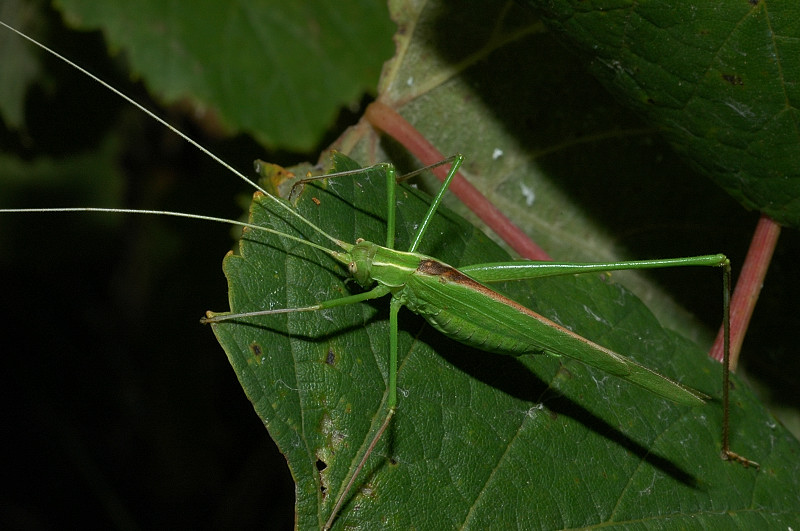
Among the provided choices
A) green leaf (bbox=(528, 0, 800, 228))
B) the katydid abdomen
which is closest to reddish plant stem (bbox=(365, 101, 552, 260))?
the katydid abdomen

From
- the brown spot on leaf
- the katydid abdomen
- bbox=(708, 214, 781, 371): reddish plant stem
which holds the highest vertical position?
the brown spot on leaf

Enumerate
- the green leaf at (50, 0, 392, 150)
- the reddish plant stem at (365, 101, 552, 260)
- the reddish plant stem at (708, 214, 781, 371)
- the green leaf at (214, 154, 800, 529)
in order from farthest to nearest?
the green leaf at (50, 0, 392, 150) < the reddish plant stem at (365, 101, 552, 260) < the reddish plant stem at (708, 214, 781, 371) < the green leaf at (214, 154, 800, 529)

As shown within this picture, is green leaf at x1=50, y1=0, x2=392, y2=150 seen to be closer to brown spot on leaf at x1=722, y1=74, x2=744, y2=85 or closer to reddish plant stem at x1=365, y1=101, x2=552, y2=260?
reddish plant stem at x1=365, y1=101, x2=552, y2=260

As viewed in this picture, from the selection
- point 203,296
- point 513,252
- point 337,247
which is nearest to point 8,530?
point 203,296

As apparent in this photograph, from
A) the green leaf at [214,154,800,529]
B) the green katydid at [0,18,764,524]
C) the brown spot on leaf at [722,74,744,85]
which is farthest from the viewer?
the green katydid at [0,18,764,524]

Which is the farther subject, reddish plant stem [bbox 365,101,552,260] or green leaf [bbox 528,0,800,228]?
reddish plant stem [bbox 365,101,552,260]

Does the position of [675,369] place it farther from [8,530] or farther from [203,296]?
[8,530]

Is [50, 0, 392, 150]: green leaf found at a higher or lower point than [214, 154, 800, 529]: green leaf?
higher

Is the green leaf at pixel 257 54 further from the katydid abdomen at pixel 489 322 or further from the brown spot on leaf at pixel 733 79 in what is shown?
the brown spot on leaf at pixel 733 79
